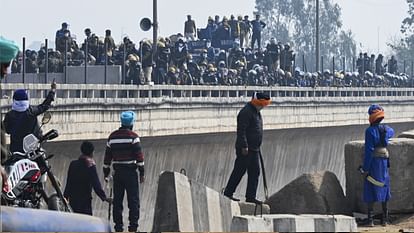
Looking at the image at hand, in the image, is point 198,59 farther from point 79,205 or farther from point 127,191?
point 79,205

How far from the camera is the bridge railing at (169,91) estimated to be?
22381 mm

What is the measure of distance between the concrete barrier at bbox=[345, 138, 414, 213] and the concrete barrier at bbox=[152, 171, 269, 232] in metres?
3.22

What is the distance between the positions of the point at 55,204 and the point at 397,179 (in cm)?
490

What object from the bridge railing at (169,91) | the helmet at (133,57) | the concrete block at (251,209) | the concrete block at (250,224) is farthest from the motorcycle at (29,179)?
the helmet at (133,57)

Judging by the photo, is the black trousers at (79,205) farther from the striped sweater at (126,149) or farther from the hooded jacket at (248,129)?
the hooded jacket at (248,129)

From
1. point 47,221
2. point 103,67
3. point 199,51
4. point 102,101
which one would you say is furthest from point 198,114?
point 47,221

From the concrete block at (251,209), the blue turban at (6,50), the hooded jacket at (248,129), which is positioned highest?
the blue turban at (6,50)

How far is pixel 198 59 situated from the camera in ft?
139

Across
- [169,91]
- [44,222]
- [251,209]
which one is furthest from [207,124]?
[44,222]

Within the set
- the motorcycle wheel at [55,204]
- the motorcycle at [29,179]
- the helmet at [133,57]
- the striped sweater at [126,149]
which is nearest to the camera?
the motorcycle at [29,179]

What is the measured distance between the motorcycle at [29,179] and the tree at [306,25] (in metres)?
133

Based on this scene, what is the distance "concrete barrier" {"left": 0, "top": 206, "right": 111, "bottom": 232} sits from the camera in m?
6.80

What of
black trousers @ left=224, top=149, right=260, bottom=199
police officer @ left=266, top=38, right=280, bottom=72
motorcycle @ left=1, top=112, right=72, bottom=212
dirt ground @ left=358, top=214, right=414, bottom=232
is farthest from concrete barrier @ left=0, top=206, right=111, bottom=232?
police officer @ left=266, top=38, right=280, bottom=72

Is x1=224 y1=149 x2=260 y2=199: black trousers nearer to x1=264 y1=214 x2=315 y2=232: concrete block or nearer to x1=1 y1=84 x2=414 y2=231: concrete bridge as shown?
x1=264 y1=214 x2=315 y2=232: concrete block
